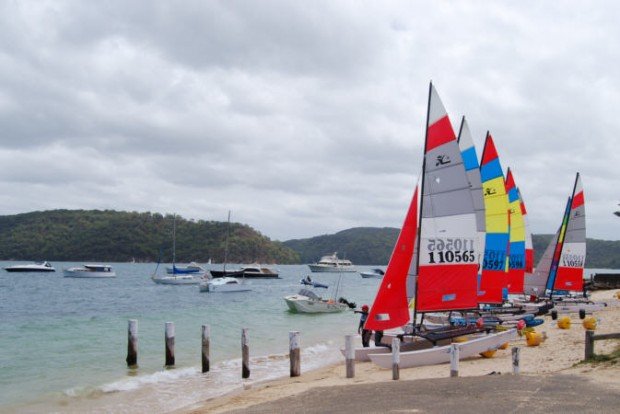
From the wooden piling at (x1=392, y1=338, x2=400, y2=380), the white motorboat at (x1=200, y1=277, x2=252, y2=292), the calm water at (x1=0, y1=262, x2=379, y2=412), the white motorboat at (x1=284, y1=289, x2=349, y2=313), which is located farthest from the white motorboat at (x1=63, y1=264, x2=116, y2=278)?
the wooden piling at (x1=392, y1=338, x2=400, y2=380)

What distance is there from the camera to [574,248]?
1232 inches

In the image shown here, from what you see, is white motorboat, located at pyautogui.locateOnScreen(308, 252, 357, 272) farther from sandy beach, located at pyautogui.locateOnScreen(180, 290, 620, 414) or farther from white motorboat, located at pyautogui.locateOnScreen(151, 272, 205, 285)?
sandy beach, located at pyautogui.locateOnScreen(180, 290, 620, 414)

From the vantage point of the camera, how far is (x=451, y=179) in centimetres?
1758

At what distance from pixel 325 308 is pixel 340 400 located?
31.1 meters

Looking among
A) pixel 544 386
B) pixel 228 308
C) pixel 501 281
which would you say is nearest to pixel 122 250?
pixel 228 308

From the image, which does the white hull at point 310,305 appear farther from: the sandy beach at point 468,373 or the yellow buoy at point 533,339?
the yellow buoy at point 533,339

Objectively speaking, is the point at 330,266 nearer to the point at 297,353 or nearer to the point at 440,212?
the point at 297,353

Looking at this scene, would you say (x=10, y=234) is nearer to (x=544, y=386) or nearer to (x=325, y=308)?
(x=325, y=308)

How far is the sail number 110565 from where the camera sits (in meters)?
17.6

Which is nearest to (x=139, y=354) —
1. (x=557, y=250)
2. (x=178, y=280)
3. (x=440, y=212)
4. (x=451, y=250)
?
(x=451, y=250)

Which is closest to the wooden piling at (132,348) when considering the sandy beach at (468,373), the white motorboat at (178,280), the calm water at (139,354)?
the calm water at (139,354)

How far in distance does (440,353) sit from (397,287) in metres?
2.29

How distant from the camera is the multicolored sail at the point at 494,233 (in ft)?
79.5

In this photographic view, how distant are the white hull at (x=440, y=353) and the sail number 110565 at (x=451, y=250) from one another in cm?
242
